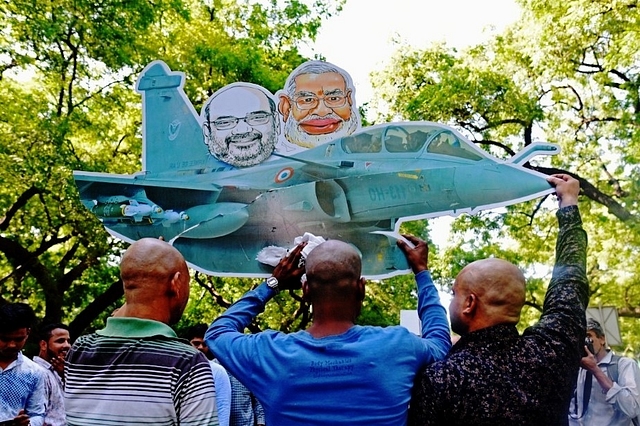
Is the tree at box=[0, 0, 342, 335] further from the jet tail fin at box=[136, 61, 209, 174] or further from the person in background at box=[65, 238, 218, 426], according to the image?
the person in background at box=[65, 238, 218, 426]

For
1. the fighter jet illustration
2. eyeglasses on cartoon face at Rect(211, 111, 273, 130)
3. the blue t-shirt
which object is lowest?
the blue t-shirt

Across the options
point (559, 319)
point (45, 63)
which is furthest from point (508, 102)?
point (559, 319)

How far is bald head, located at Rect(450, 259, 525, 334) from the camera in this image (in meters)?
2.32

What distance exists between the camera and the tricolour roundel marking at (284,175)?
4391 mm

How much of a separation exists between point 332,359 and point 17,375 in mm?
2983

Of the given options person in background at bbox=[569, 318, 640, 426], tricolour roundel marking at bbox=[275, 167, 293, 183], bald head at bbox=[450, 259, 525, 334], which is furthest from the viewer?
person in background at bbox=[569, 318, 640, 426]

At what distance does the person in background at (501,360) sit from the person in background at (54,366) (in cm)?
346

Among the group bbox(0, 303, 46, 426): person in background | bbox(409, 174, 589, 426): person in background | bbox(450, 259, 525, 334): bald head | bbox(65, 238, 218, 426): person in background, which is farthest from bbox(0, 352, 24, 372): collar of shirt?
bbox(450, 259, 525, 334): bald head

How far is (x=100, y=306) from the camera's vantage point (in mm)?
14242

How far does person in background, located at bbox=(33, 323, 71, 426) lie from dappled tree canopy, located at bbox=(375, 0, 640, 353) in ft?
27.3

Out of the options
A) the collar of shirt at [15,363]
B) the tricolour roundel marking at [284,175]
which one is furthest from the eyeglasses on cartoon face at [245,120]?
the collar of shirt at [15,363]

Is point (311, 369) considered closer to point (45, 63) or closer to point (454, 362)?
point (454, 362)

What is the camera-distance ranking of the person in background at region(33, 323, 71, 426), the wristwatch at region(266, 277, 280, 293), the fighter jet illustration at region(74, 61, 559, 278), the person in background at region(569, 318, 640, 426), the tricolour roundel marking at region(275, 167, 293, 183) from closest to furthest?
1. the wristwatch at region(266, 277, 280, 293)
2. the fighter jet illustration at region(74, 61, 559, 278)
3. the tricolour roundel marking at region(275, 167, 293, 183)
4. the person in background at region(33, 323, 71, 426)
5. the person in background at region(569, 318, 640, 426)

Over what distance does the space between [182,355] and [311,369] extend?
0.44 meters
